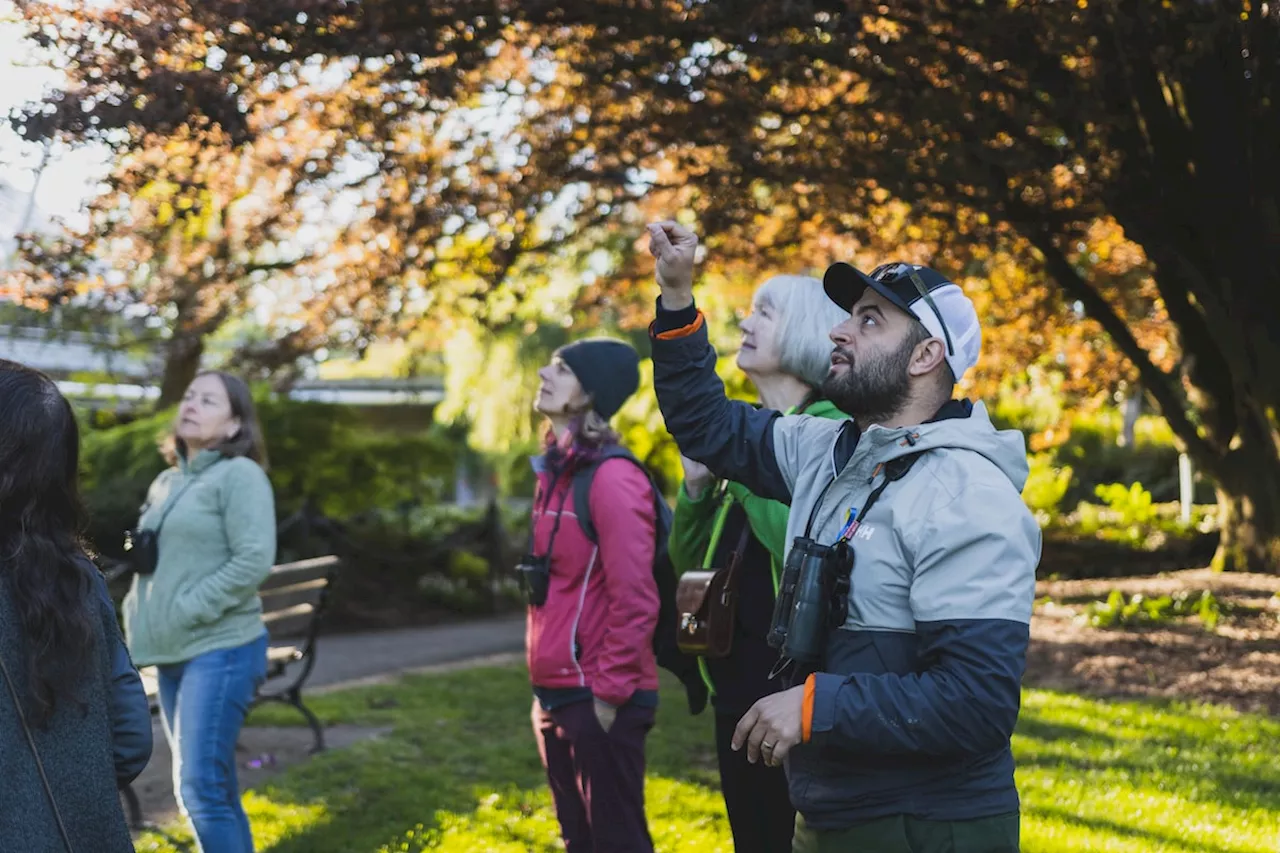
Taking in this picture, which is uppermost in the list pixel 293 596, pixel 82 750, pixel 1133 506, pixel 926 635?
pixel 926 635

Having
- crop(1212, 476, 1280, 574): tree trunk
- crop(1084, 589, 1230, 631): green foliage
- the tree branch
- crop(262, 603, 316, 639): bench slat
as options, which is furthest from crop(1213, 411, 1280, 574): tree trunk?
crop(262, 603, 316, 639): bench slat

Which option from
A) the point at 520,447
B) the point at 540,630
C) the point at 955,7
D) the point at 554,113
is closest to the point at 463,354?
the point at 520,447

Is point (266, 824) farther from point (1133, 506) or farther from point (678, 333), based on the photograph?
point (1133, 506)

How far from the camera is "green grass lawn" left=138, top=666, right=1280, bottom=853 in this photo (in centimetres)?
545

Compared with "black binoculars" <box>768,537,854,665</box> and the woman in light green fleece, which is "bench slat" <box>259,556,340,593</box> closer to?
the woman in light green fleece

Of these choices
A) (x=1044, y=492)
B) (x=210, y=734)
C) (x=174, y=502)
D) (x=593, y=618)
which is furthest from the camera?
(x=1044, y=492)

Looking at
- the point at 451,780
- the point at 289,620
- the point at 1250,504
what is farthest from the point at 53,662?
the point at 1250,504

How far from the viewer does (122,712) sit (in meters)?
2.71

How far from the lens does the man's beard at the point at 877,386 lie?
264 centimetres

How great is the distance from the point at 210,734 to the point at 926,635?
2848 mm

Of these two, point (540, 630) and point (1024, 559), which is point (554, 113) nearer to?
point (540, 630)

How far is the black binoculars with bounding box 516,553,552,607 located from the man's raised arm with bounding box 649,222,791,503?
121cm

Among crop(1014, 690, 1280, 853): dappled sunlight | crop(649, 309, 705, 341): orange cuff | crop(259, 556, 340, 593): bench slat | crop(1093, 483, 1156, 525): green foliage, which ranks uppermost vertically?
crop(649, 309, 705, 341): orange cuff

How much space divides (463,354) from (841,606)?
1324 inches
